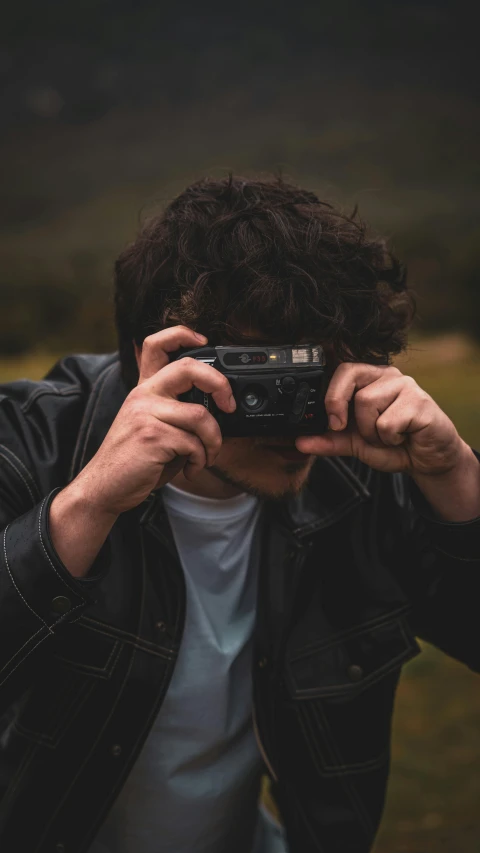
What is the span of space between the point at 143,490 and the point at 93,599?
0.68ft

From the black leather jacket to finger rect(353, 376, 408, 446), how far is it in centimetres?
21

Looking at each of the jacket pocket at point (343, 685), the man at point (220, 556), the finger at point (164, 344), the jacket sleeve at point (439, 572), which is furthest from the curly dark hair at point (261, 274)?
the jacket pocket at point (343, 685)

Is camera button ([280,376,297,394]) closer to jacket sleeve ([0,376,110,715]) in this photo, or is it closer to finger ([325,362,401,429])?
finger ([325,362,401,429])

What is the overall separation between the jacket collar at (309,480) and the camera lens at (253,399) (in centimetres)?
26

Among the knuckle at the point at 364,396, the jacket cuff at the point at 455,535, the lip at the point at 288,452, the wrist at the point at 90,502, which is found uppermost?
the knuckle at the point at 364,396

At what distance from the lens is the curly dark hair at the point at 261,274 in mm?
1461

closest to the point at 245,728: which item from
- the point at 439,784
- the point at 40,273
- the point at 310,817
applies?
the point at 310,817

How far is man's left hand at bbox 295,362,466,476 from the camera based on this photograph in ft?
4.68

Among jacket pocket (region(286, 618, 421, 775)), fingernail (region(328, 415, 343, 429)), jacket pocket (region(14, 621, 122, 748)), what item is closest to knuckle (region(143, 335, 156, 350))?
fingernail (region(328, 415, 343, 429))

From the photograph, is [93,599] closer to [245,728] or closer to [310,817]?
[245,728]

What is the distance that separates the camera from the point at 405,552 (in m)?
1.69

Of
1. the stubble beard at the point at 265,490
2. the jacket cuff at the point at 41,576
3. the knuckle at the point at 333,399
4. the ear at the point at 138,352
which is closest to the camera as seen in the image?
the jacket cuff at the point at 41,576

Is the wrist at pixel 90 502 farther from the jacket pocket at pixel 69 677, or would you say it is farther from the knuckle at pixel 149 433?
the jacket pocket at pixel 69 677

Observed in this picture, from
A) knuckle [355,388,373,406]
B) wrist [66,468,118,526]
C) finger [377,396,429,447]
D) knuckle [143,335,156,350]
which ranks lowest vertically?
wrist [66,468,118,526]
